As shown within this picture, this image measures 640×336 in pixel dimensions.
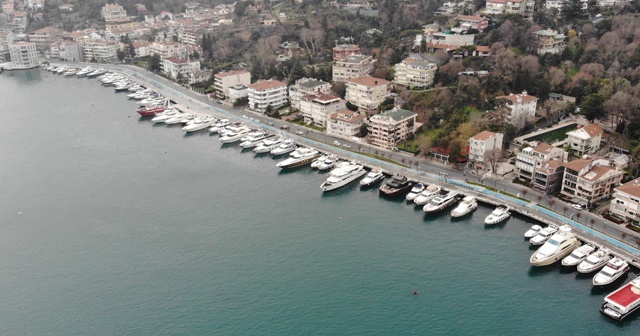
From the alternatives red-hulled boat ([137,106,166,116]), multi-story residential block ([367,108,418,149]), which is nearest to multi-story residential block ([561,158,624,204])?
multi-story residential block ([367,108,418,149])

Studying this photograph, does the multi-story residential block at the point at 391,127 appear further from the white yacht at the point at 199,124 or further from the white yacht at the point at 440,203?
the white yacht at the point at 199,124

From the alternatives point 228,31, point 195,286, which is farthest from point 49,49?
point 195,286

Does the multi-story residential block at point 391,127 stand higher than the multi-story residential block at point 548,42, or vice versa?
the multi-story residential block at point 548,42

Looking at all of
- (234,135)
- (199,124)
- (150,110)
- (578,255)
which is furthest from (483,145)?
(150,110)

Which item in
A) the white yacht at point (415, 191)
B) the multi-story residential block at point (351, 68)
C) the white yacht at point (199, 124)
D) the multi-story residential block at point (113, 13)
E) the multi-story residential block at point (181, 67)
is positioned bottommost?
the white yacht at point (415, 191)

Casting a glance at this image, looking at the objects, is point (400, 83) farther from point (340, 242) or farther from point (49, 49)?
point (49, 49)

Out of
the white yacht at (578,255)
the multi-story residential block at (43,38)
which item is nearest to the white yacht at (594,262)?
the white yacht at (578,255)
